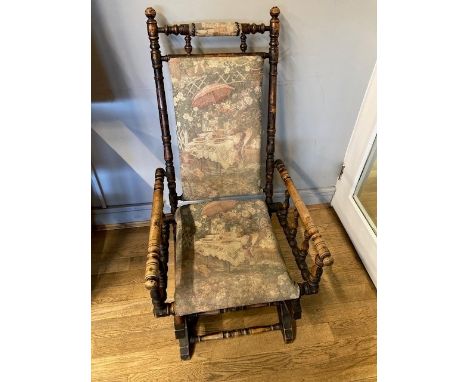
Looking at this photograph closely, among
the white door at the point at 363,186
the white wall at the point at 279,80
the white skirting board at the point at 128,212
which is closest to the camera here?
the white wall at the point at 279,80

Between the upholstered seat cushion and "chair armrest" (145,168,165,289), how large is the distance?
0.57 feet

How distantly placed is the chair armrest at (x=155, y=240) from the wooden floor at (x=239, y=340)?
0.57 meters

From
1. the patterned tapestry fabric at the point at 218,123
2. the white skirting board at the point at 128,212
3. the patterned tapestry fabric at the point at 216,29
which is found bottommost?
the white skirting board at the point at 128,212

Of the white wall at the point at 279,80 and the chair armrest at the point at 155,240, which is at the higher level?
the white wall at the point at 279,80

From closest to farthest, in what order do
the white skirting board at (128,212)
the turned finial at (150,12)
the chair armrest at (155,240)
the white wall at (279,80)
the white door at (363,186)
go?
1. the chair armrest at (155,240)
2. the turned finial at (150,12)
3. the white wall at (279,80)
4. the white door at (363,186)
5. the white skirting board at (128,212)

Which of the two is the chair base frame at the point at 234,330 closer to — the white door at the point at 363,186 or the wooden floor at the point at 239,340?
the wooden floor at the point at 239,340

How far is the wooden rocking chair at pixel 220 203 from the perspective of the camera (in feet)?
3.46

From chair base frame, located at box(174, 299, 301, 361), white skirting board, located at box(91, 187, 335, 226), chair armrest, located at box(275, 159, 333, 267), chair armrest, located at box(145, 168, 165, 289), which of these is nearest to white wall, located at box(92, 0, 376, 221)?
white skirting board, located at box(91, 187, 335, 226)

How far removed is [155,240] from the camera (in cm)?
99

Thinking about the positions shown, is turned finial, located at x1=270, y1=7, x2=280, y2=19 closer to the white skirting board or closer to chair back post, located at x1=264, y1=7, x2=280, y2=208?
chair back post, located at x1=264, y1=7, x2=280, y2=208

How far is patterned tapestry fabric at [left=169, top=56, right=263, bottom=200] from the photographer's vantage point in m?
1.10

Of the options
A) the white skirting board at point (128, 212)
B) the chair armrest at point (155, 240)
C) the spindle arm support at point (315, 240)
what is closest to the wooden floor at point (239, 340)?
the white skirting board at point (128, 212)
